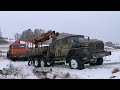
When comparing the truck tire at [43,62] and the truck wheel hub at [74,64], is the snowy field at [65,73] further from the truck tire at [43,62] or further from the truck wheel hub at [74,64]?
the truck tire at [43,62]

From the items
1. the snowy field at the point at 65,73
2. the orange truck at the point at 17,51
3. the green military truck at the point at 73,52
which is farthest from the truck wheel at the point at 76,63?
the orange truck at the point at 17,51

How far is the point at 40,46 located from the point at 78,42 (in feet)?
13.5

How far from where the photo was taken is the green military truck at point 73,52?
1529 cm

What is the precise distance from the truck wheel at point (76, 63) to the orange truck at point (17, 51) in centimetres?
925

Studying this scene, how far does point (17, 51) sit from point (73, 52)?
1005 centimetres

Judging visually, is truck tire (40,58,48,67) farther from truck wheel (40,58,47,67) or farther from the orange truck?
the orange truck

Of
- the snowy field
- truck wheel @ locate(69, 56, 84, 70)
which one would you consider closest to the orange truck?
the snowy field

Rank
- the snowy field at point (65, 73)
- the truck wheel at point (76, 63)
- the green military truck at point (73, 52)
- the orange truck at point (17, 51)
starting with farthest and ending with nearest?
the orange truck at point (17, 51)
the green military truck at point (73, 52)
the truck wheel at point (76, 63)
the snowy field at point (65, 73)

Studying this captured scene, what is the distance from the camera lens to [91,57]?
1525cm

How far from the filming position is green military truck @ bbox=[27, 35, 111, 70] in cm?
1529

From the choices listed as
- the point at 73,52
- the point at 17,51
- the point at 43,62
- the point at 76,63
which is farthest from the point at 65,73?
the point at 17,51
